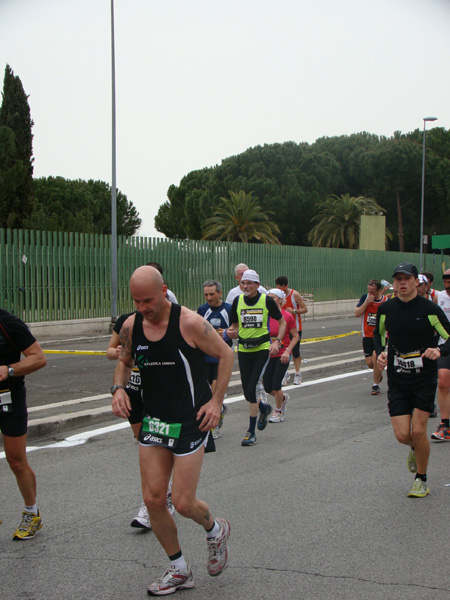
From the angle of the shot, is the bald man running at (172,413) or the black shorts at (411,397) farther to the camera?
the black shorts at (411,397)

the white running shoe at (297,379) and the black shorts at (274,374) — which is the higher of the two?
the black shorts at (274,374)

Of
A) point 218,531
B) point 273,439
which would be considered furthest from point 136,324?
point 273,439

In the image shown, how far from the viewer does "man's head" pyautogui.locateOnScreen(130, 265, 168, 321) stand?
3977mm

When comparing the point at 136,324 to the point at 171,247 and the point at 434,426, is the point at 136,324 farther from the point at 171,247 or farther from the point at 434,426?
the point at 171,247

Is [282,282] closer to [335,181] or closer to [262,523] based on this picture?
[262,523]

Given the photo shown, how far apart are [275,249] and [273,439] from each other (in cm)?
2397

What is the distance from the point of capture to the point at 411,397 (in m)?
5.99

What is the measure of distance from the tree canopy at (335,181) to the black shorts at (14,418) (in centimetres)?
5990

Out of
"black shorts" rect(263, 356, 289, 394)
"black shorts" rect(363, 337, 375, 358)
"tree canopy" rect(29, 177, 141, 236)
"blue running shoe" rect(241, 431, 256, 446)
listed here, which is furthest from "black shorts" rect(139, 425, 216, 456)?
"tree canopy" rect(29, 177, 141, 236)

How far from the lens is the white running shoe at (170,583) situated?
3957 mm

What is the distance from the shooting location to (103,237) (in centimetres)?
2370

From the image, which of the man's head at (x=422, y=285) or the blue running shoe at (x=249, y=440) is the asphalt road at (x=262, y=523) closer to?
the blue running shoe at (x=249, y=440)

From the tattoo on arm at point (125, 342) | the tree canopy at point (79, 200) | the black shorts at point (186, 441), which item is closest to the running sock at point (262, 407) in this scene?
the tattoo on arm at point (125, 342)

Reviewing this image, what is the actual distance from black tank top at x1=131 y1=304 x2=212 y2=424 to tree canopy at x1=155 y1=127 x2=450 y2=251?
6058cm
